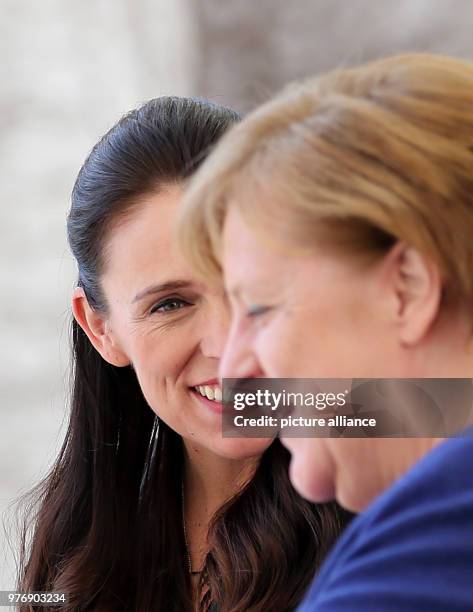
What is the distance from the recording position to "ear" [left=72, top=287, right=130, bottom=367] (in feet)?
4.20

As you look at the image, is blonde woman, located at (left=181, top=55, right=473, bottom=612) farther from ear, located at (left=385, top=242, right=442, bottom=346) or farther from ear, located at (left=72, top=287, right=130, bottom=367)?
ear, located at (left=72, top=287, right=130, bottom=367)

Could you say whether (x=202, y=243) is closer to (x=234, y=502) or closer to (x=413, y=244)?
(x=413, y=244)

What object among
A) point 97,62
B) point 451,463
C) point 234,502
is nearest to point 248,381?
point 451,463

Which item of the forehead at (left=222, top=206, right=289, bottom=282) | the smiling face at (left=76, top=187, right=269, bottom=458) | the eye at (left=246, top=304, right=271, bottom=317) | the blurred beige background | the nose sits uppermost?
the blurred beige background

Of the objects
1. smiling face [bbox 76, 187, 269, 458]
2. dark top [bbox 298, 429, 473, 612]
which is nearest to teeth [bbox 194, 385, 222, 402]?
smiling face [bbox 76, 187, 269, 458]

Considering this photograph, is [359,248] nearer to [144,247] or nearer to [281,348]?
[281,348]

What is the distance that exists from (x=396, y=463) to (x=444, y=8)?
2.61 m

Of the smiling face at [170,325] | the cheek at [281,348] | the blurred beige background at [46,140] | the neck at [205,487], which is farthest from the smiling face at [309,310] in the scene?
the blurred beige background at [46,140]

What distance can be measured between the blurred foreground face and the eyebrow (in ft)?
1.69

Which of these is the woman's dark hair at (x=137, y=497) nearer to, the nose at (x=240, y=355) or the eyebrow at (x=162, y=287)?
the eyebrow at (x=162, y=287)

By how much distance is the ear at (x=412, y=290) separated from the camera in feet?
1.94

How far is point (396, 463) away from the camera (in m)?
0.63

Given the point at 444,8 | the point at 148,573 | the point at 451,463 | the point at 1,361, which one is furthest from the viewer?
the point at 444,8

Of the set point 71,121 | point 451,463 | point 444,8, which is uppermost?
point 444,8
